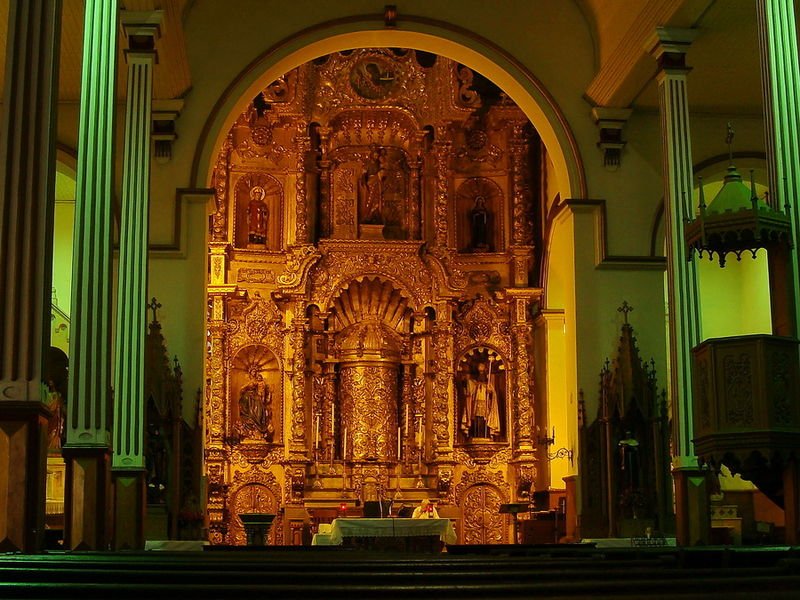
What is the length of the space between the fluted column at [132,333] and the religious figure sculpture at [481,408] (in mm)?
10383

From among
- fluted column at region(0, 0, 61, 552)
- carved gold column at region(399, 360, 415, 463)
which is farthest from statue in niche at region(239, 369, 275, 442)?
fluted column at region(0, 0, 61, 552)

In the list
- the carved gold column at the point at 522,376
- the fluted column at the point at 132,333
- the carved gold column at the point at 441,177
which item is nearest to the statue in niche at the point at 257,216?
the carved gold column at the point at 441,177

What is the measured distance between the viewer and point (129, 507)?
12.8 metres

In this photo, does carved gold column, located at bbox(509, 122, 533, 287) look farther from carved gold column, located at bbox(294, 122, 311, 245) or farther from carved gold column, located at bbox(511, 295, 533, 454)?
carved gold column, located at bbox(294, 122, 311, 245)

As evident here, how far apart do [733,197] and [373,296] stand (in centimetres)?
1235

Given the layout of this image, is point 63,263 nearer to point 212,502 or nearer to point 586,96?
point 212,502

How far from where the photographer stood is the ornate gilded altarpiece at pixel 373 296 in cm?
2194

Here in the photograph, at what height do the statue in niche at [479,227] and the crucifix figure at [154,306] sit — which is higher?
the statue in niche at [479,227]

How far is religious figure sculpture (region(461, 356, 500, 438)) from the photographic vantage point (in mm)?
22562

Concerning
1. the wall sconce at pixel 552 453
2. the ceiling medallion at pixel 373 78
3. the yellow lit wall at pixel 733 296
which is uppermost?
the ceiling medallion at pixel 373 78

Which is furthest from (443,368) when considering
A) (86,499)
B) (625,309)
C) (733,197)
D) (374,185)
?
(86,499)

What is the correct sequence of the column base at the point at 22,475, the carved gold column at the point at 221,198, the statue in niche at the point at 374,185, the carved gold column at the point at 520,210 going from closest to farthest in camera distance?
1. the column base at the point at 22,475
2. the carved gold column at the point at 221,198
3. the carved gold column at the point at 520,210
4. the statue in niche at the point at 374,185

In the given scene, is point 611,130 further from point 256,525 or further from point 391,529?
point 256,525

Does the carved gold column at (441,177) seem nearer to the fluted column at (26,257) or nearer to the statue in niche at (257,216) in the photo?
the statue in niche at (257,216)
